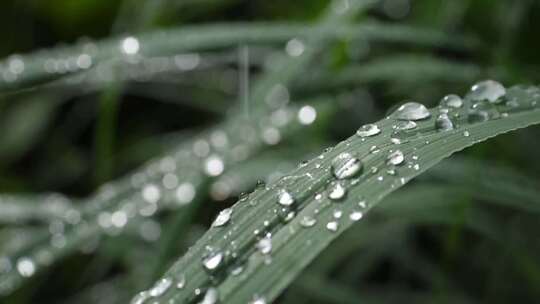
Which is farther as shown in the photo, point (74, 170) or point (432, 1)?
point (74, 170)

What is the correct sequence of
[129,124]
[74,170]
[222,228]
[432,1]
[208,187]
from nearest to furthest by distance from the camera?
1. [222,228]
2. [208,187]
3. [432,1]
4. [74,170]
5. [129,124]

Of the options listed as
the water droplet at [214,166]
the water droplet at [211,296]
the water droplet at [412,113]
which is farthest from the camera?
the water droplet at [214,166]

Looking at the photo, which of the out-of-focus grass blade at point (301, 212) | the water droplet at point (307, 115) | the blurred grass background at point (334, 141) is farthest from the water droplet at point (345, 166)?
the water droplet at point (307, 115)

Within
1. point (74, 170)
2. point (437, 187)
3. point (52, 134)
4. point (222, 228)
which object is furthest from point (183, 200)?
point (52, 134)

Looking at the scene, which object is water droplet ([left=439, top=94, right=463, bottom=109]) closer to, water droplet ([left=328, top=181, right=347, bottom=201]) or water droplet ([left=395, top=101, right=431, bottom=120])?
water droplet ([left=395, top=101, right=431, bottom=120])

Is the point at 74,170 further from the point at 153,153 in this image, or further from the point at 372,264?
the point at 372,264

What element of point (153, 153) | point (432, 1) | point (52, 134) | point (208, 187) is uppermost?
point (52, 134)

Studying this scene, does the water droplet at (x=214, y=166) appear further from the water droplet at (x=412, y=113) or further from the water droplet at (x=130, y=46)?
the water droplet at (x=412, y=113)
